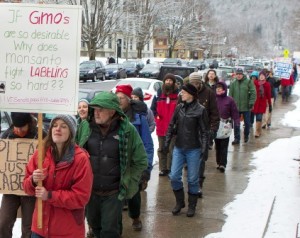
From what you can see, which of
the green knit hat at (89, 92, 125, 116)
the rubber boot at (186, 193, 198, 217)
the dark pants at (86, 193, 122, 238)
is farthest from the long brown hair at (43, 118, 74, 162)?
the rubber boot at (186, 193, 198, 217)

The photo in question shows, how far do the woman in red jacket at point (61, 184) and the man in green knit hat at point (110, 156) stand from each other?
1.90 feet

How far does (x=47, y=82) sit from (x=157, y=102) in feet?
16.3

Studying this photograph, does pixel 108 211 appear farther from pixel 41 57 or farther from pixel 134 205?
pixel 41 57

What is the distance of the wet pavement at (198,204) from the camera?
623 centimetres

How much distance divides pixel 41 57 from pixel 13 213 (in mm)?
1589

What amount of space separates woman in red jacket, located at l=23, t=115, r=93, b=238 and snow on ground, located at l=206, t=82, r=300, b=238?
2.52 metres

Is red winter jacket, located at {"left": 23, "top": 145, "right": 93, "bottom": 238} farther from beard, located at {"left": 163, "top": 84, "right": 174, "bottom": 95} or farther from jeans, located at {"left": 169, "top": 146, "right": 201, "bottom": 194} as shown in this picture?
beard, located at {"left": 163, "top": 84, "right": 174, "bottom": 95}

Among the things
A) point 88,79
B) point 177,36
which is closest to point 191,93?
point 88,79

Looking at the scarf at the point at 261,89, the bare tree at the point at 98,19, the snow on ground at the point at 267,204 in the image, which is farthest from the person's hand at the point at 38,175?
the bare tree at the point at 98,19

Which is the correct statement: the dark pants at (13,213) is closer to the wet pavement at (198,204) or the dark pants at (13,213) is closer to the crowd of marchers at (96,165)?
the crowd of marchers at (96,165)

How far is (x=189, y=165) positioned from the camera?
6617 mm

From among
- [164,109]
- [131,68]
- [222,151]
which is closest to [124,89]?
[164,109]

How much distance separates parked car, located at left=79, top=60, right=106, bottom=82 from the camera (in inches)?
1524

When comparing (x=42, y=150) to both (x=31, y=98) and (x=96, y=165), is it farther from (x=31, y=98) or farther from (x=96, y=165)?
(x=96, y=165)
